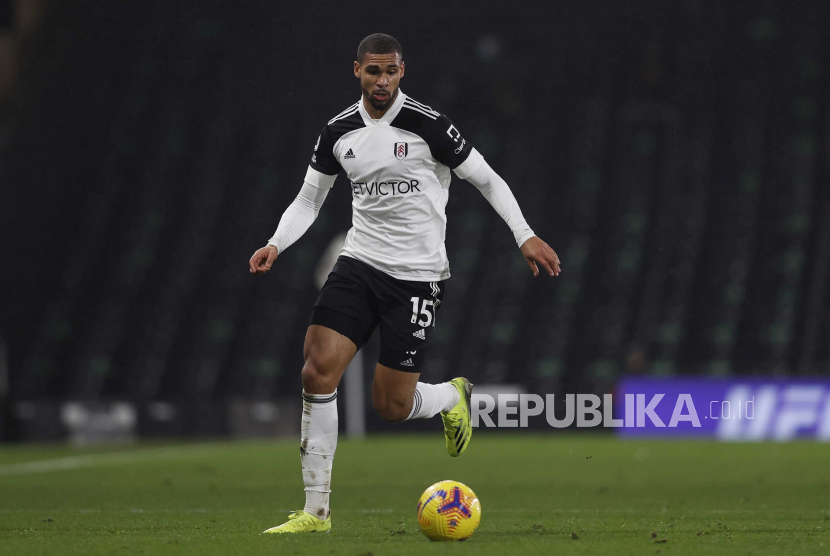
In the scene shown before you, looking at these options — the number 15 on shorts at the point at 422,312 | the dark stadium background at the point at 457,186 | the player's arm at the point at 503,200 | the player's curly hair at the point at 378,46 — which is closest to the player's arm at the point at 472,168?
the player's arm at the point at 503,200

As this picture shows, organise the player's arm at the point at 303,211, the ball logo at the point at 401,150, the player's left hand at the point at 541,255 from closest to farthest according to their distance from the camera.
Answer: the player's left hand at the point at 541,255 → the ball logo at the point at 401,150 → the player's arm at the point at 303,211

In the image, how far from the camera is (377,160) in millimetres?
5105

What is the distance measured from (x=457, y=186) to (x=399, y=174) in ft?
55.3

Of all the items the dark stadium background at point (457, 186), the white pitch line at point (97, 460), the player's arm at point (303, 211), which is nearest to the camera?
the player's arm at point (303, 211)

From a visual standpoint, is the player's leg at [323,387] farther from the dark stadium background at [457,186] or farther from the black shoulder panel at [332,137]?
the dark stadium background at [457,186]

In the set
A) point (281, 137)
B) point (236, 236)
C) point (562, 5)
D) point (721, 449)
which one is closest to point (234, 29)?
point (281, 137)

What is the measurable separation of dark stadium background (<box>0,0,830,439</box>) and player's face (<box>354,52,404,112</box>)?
1345cm

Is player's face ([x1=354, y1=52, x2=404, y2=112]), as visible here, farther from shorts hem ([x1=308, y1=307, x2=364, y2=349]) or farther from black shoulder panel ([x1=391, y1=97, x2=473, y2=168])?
shorts hem ([x1=308, y1=307, x2=364, y2=349])

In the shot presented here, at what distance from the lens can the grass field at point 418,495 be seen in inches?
177

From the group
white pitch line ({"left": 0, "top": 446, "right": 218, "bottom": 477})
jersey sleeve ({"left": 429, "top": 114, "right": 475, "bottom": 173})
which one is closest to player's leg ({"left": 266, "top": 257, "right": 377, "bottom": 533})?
jersey sleeve ({"left": 429, "top": 114, "right": 475, "bottom": 173})

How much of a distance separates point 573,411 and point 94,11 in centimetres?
1127

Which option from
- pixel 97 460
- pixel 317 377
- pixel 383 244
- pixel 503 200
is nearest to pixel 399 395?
pixel 317 377

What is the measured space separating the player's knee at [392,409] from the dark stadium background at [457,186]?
1294 cm

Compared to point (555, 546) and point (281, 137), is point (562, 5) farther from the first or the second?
point (555, 546)
